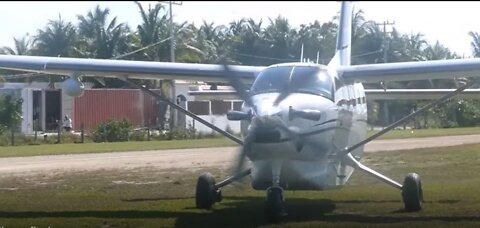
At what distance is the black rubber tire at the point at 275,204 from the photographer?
1245 cm

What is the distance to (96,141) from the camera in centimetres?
4447

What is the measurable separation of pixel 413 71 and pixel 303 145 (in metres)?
3.86

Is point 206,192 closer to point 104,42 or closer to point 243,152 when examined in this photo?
point 243,152

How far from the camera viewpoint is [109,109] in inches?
2047

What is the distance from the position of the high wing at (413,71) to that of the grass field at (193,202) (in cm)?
220

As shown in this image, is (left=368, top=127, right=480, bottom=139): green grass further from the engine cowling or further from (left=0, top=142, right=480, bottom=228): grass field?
the engine cowling

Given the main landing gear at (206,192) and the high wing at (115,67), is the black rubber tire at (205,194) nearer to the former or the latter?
the main landing gear at (206,192)

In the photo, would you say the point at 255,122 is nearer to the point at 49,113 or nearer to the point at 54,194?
the point at 54,194

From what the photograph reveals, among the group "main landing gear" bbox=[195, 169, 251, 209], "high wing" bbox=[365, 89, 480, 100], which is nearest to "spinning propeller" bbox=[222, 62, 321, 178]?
"main landing gear" bbox=[195, 169, 251, 209]

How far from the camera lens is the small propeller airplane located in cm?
1234

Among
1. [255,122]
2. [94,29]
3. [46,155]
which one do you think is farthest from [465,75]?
[94,29]

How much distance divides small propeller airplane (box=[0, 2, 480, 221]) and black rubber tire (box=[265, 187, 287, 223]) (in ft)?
0.05

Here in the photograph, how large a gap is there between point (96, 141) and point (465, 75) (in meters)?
31.1

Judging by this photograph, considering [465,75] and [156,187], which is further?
[156,187]
